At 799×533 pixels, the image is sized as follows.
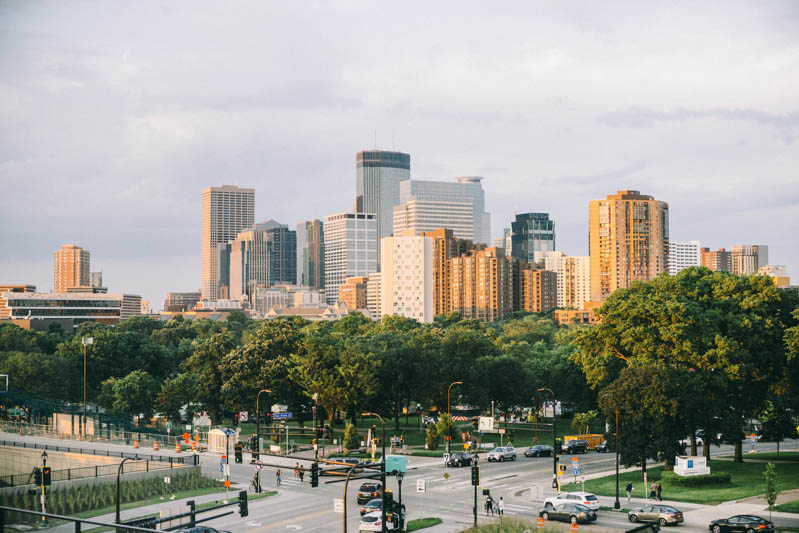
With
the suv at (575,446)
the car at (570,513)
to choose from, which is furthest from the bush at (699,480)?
the suv at (575,446)

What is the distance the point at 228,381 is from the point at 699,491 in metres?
60.0

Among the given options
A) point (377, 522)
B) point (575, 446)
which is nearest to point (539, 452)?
point (575, 446)

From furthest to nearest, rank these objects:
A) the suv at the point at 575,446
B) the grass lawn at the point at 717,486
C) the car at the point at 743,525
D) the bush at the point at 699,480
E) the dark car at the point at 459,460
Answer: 1. the suv at the point at 575,446
2. the dark car at the point at 459,460
3. the bush at the point at 699,480
4. the grass lawn at the point at 717,486
5. the car at the point at 743,525

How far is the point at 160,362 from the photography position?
13275cm

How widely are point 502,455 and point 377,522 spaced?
3351 centimetres

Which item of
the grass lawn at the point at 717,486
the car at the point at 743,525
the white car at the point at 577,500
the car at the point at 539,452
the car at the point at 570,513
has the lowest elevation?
the car at the point at 539,452

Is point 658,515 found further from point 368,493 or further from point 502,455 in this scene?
point 502,455

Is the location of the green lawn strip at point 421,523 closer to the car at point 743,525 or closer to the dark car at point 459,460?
the car at point 743,525

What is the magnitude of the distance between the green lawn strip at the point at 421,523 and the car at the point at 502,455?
2916cm

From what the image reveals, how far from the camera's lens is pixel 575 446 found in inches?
3406

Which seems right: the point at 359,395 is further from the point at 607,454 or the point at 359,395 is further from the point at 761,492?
the point at 761,492

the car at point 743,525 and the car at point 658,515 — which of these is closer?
the car at point 743,525

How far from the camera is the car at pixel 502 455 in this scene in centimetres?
8112

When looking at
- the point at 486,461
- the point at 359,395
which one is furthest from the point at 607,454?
the point at 359,395
